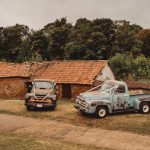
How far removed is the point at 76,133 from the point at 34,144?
3.03m

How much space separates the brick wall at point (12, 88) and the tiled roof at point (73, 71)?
1766 mm

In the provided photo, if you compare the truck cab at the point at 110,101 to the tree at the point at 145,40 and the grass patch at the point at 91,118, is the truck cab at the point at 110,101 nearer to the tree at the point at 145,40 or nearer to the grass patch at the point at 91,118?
the grass patch at the point at 91,118

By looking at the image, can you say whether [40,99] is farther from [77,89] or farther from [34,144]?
[77,89]

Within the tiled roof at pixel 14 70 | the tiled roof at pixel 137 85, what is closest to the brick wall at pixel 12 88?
the tiled roof at pixel 14 70

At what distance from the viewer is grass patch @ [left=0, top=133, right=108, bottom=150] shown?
12633 millimetres

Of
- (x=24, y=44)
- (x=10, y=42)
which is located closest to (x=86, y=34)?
(x=24, y=44)

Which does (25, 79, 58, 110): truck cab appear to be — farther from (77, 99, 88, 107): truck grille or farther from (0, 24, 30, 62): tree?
(0, 24, 30, 62): tree

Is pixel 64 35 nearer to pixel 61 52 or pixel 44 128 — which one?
pixel 61 52

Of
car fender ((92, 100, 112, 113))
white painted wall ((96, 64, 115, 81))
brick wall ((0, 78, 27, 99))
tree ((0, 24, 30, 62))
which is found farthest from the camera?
tree ((0, 24, 30, 62))

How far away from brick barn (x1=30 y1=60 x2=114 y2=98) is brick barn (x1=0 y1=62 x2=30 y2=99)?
1327 millimetres

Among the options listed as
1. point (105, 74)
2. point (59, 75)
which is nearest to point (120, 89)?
point (105, 74)

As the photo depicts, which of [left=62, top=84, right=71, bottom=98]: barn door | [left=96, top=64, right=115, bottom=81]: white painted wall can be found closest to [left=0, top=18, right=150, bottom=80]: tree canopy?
[left=96, top=64, right=115, bottom=81]: white painted wall

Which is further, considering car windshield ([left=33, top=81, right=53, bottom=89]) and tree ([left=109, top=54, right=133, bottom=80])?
tree ([left=109, top=54, right=133, bottom=80])

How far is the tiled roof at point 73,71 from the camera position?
96.9 ft
